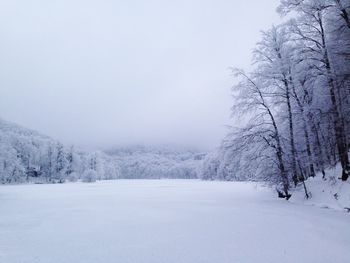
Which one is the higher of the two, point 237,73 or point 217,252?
point 237,73

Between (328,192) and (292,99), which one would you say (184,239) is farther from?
(292,99)

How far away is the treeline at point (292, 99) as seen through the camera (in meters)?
18.2

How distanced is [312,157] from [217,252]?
14.2m

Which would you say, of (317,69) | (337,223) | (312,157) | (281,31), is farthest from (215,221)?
(281,31)

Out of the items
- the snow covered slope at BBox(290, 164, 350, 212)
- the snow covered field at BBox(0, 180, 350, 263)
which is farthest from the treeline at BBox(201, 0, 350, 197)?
the snow covered field at BBox(0, 180, 350, 263)

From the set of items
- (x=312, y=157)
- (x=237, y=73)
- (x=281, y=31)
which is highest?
(x=281, y=31)

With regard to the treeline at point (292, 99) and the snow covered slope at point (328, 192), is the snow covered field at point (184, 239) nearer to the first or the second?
the snow covered slope at point (328, 192)

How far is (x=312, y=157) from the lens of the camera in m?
20.2

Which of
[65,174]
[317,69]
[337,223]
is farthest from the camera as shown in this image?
[65,174]

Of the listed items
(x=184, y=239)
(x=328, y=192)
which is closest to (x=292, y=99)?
(x=328, y=192)

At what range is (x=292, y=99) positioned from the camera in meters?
23.5

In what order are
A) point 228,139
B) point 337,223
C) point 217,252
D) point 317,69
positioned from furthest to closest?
point 228,139
point 317,69
point 337,223
point 217,252

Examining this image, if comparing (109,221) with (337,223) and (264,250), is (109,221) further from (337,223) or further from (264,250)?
(337,223)

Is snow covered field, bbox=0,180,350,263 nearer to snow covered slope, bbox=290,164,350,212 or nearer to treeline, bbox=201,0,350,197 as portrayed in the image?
snow covered slope, bbox=290,164,350,212
